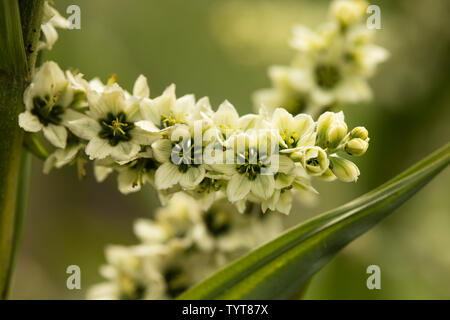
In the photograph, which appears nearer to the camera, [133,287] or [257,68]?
[133,287]

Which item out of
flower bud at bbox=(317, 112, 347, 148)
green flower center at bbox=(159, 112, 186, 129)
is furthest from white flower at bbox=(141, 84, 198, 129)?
flower bud at bbox=(317, 112, 347, 148)

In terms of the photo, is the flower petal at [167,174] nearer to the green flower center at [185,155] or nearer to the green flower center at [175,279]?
the green flower center at [185,155]

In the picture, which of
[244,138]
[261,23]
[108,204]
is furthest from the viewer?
[108,204]

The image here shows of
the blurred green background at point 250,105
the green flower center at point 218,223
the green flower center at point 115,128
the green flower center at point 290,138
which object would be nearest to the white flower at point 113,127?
the green flower center at point 115,128

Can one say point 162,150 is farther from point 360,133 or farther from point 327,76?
point 327,76

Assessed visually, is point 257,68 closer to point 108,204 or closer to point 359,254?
point 359,254

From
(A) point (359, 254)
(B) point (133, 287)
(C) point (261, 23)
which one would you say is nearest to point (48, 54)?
(C) point (261, 23)
